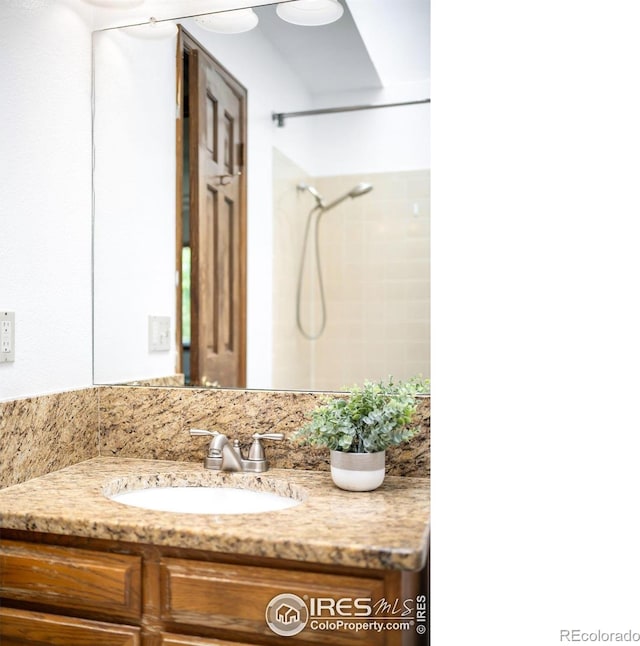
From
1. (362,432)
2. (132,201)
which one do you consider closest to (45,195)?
(132,201)

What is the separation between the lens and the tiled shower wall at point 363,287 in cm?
155

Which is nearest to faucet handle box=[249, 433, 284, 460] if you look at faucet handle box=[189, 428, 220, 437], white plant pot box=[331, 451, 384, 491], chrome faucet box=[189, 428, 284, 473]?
chrome faucet box=[189, 428, 284, 473]

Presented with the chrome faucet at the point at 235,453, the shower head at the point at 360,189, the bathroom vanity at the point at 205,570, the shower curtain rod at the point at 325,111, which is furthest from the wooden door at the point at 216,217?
the bathroom vanity at the point at 205,570

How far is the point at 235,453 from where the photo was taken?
1.45 metres

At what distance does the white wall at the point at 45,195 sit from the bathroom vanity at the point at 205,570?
15.7 inches

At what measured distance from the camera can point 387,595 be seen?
105 cm

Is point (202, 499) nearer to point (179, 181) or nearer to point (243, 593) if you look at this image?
point (243, 593)

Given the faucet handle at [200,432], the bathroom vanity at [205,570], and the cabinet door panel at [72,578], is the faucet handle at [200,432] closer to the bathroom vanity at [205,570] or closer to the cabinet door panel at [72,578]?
the bathroom vanity at [205,570]

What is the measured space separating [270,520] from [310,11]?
132cm

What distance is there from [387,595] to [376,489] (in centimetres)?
33

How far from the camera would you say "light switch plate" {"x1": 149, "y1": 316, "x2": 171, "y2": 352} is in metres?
1.76

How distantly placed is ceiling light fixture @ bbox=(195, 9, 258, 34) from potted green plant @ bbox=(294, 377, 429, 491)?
1080 millimetres
